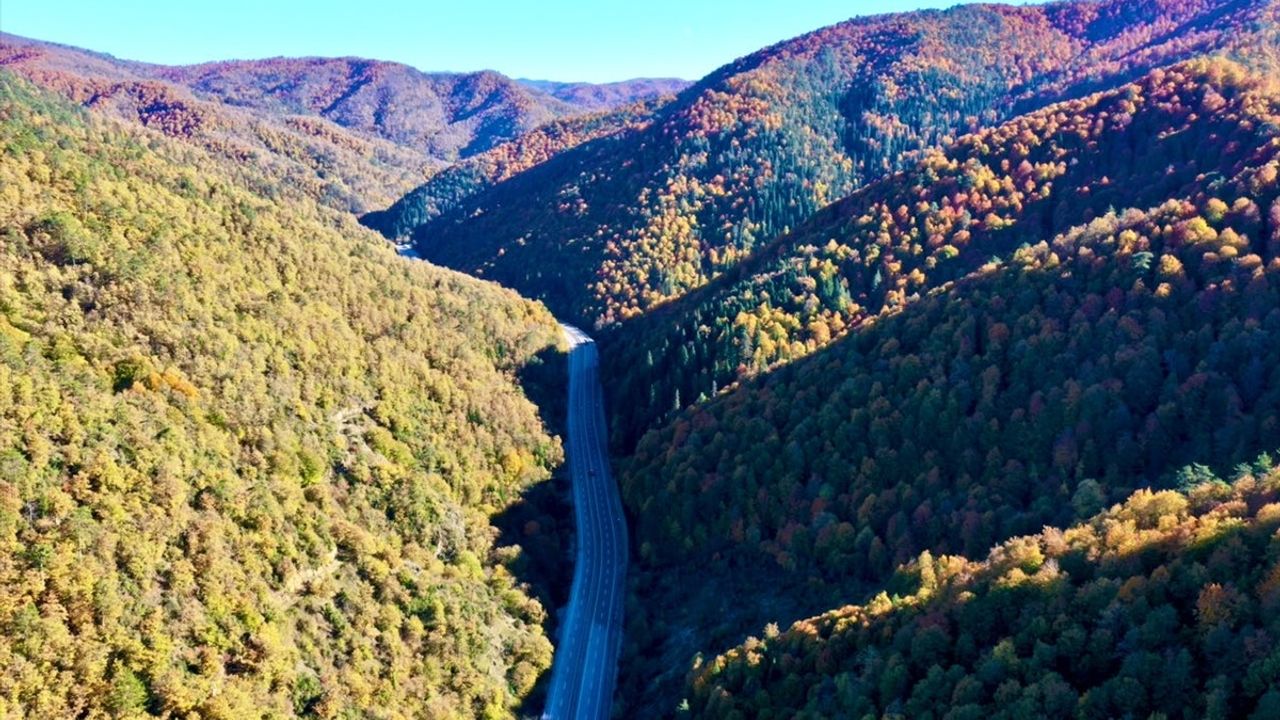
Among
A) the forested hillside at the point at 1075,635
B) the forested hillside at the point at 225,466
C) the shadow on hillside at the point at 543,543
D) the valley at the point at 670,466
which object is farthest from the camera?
the shadow on hillside at the point at 543,543

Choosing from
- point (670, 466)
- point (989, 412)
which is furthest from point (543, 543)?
point (989, 412)

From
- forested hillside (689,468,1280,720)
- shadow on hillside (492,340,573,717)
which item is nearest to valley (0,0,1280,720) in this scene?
forested hillside (689,468,1280,720)

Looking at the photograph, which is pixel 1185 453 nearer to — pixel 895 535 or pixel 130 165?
pixel 895 535

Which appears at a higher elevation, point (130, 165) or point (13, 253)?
point (130, 165)

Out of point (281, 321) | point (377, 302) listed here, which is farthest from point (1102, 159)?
point (281, 321)

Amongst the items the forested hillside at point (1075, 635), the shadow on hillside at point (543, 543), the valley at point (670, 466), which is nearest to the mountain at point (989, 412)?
the valley at point (670, 466)

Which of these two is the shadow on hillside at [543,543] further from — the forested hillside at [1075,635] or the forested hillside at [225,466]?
the forested hillside at [1075,635]
